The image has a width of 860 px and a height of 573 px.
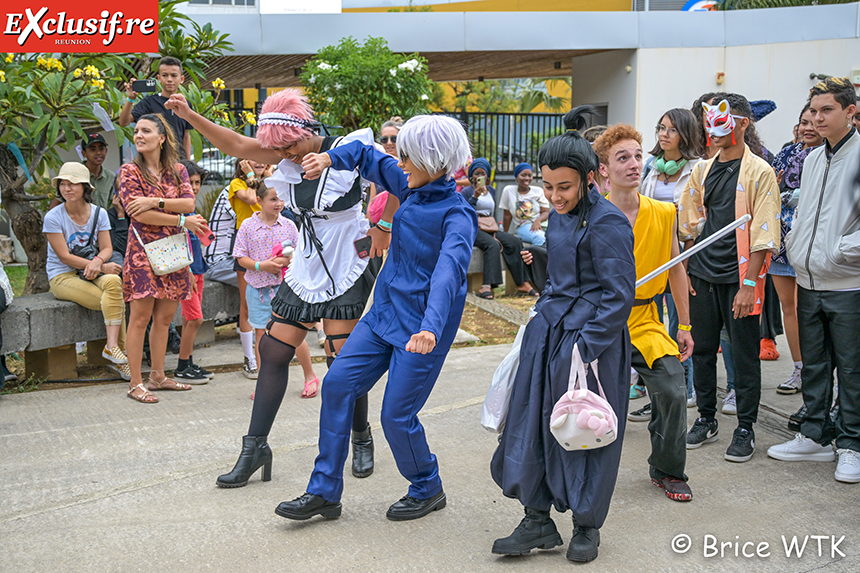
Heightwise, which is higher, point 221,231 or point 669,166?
point 669,166

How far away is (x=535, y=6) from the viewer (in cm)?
1820

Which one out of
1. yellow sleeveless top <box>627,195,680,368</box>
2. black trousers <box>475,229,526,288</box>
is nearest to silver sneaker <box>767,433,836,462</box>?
yellow sleeveless top <box>627,195,680,368</box>

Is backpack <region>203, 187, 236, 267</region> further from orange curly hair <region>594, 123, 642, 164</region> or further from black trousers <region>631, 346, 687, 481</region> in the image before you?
black trousers <region>631, 346, 687, 481</region>

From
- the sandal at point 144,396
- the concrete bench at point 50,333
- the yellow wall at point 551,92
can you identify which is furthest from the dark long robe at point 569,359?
the yellow wall at point 551,92

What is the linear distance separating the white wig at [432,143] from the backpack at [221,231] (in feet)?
11.7

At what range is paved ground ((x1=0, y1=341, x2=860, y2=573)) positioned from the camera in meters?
3.08

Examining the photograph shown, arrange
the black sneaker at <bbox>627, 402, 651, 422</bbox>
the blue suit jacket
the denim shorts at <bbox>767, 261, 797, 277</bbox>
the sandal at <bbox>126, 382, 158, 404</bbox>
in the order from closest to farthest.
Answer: the blue suit jacket → the black sneaker at <bbox>627, 402, 651, 422</bbox> → the sandal at <bbox>126, 382, 158, 404</bbox> → the denim shorts at <bbox>767, 261, 797, 277</bbox>

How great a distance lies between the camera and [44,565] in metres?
3.02

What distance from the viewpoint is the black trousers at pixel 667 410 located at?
355 cm

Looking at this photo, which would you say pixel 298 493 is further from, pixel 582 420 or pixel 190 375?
pixel 190 375

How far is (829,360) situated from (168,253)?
410cm

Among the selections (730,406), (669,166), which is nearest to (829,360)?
(730,406)

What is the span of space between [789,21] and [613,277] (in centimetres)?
1222

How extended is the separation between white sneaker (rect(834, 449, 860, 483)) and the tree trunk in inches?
237
